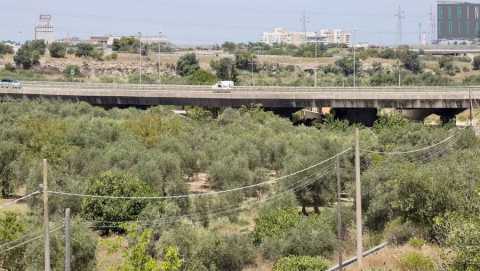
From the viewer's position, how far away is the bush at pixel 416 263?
2409 centimetres

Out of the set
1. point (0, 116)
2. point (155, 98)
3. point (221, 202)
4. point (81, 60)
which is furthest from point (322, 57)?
point (221, 202)

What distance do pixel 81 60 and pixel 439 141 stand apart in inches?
3970

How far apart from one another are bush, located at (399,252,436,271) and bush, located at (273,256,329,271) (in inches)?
93.1

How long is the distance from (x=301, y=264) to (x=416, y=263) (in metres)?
3.28

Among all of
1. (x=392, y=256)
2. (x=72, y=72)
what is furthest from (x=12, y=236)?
(x=72, y=72)

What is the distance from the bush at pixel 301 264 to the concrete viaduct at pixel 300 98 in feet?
145

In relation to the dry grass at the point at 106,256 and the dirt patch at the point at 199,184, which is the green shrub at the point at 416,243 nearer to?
the dry grass at the point at 106,256

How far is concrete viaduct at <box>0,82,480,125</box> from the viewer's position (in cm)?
6944

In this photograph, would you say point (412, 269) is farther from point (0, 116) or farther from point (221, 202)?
point (0, 116)

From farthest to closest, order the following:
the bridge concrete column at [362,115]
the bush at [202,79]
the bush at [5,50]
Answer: the bush at [5,50] → the bush at [202,79] → the bridge concrete column at [362,115]

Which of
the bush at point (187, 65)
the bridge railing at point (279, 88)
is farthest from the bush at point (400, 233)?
the bush at point (187, 65)

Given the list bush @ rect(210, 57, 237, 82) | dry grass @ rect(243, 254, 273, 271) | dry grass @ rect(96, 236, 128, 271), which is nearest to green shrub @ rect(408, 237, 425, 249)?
dry grass @ rect(243, 254, 273, 271)

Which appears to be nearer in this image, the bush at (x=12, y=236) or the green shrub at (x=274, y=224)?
the bush at (x=12, y=236)

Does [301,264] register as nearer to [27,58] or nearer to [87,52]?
[27,58]
